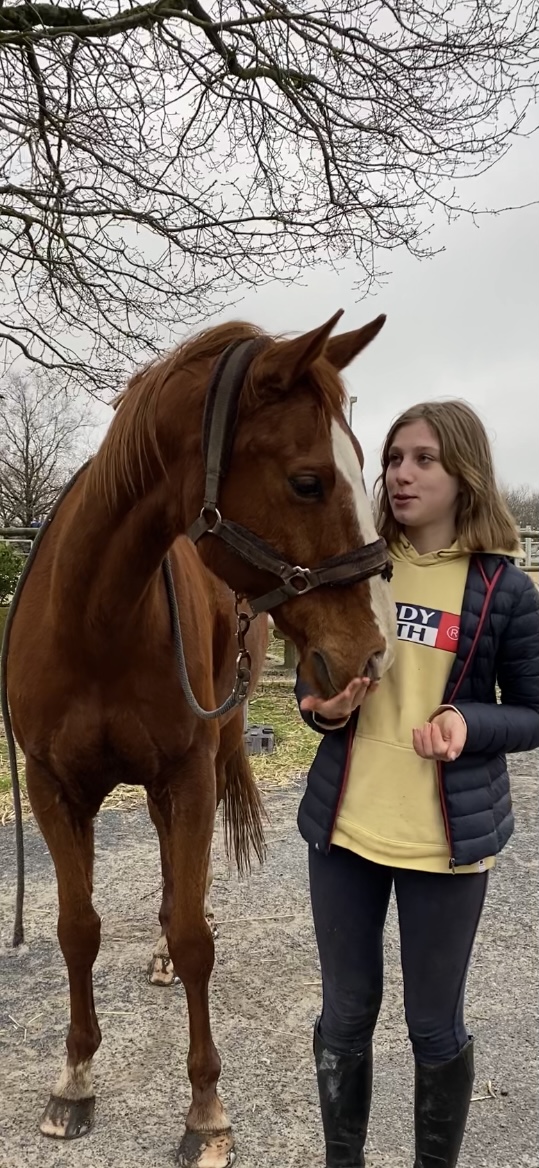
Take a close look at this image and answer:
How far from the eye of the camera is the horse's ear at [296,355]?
4.06ft

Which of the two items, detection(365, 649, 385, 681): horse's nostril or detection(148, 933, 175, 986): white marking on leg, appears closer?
detection(365, 649, 385, 681): horse's nostril

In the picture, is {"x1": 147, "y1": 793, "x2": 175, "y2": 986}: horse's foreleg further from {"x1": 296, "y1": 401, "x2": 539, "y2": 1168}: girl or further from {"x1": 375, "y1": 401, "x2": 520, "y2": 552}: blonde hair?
{"x1": 375, "y1": 401, "x2": 520, "y2": 552}: blonde hair

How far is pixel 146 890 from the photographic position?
3322 millimetres

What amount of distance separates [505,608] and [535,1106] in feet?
5.03

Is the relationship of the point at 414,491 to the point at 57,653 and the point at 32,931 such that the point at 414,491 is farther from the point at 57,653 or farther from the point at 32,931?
the point at 32,931

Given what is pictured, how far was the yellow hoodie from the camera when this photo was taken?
1.36 meters

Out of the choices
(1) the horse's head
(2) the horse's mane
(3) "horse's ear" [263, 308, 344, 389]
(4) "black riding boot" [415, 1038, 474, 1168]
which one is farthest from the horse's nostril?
(4) "black riding boot" [415, 1038, 474, 1168]

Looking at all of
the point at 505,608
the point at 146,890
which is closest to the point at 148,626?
the point at 505,608

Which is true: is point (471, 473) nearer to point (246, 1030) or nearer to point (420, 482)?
point (420, 482)

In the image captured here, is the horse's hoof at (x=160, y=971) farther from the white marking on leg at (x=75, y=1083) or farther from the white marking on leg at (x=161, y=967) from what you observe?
the white marking on leg at (x=75, y=1083)

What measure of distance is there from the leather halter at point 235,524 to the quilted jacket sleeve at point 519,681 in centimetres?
30

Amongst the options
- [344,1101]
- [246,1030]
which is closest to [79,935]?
[246,1030]

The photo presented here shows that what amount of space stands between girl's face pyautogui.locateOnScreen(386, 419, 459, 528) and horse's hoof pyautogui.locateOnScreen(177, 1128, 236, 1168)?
5.34 ft

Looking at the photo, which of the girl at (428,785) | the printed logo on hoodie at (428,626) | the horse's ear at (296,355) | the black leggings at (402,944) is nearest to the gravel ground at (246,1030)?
the girl at (428,785)
